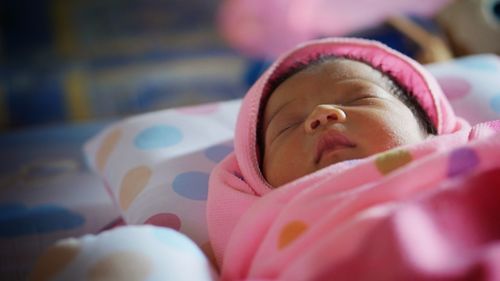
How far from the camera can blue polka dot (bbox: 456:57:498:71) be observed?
1.23 metres

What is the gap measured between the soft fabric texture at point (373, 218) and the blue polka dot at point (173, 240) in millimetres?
44

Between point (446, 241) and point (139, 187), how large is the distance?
0.53 meters

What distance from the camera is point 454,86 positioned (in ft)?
3.84

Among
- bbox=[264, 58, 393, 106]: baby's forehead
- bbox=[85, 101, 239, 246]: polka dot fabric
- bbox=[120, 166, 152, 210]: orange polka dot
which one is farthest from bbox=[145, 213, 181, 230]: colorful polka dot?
bbox=[264, 58, 393, 106]: baby's forehead

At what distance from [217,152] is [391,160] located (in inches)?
15.9

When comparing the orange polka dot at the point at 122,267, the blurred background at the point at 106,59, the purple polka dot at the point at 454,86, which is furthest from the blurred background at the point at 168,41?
the orange polka dot at the point at 122,267

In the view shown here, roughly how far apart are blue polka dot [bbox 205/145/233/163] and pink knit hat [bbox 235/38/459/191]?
0.33ft

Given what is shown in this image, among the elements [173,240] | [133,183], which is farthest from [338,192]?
[133,183]

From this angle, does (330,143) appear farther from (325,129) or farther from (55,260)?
(55,260)

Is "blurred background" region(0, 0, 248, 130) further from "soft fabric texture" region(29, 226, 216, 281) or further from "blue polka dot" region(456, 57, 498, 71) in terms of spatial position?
"soft fabric texture" region(29, 226, 216, 281)

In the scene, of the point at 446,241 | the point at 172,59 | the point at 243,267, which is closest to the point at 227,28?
the point at 172,59

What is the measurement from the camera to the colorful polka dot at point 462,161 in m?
0.71

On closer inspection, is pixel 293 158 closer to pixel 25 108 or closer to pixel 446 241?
pixel 446 241

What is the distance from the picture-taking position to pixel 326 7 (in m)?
1.86
